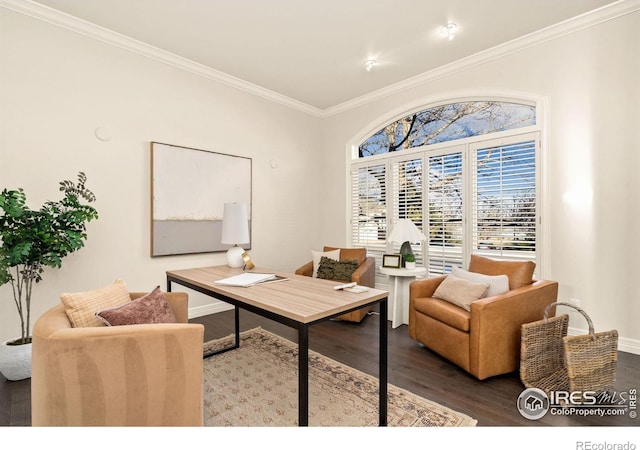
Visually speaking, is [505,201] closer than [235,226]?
No

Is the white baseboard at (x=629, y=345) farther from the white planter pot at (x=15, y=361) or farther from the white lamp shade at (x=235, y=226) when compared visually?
the white planter pot at (x=15, y=361)

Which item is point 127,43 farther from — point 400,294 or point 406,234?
point 400,294

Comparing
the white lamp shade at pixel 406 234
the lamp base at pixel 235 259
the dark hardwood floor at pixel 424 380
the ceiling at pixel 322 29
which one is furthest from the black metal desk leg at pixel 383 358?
the ceiling at pixel 322 29

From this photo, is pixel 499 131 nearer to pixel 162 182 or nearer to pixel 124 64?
pixel 162 182

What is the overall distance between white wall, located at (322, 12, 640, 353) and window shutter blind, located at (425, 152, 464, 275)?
33.8 inches

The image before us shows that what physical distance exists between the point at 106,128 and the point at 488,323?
149 inches

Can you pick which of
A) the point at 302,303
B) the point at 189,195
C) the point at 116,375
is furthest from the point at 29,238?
the point at 302,303

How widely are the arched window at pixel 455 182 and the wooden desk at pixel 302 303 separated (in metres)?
2.22

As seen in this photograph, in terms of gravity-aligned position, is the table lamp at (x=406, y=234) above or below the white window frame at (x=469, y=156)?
below

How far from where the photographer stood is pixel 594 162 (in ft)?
9.18

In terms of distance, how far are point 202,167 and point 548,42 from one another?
3852 mm

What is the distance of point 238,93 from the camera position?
13.4ft

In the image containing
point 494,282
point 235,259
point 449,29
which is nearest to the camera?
point 494,282

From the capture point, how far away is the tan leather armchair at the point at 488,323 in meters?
2.21
